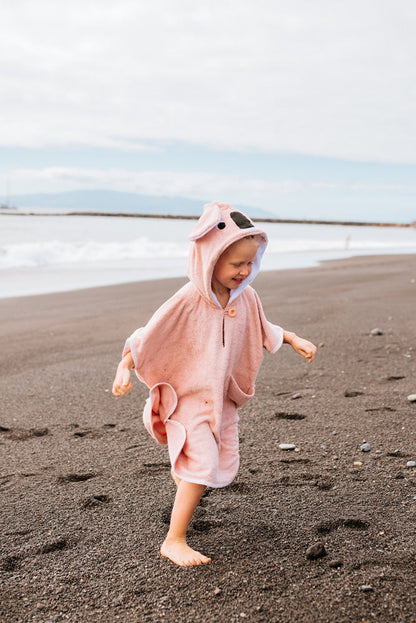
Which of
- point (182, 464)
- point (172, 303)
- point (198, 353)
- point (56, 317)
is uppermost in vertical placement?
point (172, 303)

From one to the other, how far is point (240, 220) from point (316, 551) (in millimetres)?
1435

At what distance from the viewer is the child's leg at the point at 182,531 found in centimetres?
249

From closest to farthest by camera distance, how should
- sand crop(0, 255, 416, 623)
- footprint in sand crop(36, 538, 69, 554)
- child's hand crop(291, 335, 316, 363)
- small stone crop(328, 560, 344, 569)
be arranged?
sand crop(0, 255, 416, 623) < small stone crop(328, 560, 344, 569) < footprint in sand crop(36, 538, 69, 554) < child's hand crop(291, 335, 316, 363)

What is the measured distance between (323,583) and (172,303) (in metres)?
1.32

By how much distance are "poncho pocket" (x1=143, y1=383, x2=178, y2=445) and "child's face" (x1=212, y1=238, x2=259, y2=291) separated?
567 mm

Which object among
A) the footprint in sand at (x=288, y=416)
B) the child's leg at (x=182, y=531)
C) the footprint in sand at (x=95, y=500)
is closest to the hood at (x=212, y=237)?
the child's leg at (x=182, y=531)

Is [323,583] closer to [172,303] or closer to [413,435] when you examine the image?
[172,303]

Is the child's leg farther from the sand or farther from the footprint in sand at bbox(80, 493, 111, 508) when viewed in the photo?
the footprint in sand at bbox(80, 493, 111, 508)

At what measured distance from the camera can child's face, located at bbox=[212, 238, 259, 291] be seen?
106 inches

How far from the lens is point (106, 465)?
11.4ft

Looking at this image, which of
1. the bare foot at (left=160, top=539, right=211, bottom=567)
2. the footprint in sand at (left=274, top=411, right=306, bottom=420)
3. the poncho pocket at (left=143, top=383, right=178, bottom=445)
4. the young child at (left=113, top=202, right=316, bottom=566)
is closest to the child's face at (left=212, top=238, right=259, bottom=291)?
the young child at (left=113, top=202, right=316, bottom=566)

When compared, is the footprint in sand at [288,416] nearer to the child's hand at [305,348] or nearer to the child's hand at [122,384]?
the child's hand at [305,348]

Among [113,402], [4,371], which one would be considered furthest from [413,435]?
[4,371]

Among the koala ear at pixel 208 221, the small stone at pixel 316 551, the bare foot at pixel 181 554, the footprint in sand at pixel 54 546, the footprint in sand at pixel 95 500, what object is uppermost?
the koala ear at pixel 208 221
